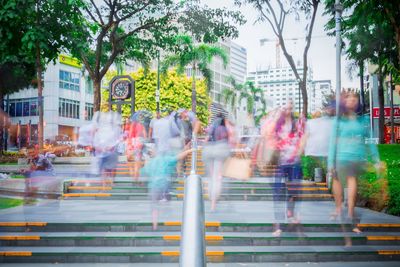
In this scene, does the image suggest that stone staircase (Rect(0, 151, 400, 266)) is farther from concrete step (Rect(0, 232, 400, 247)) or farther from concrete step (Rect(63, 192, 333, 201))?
concrete step (Rect(63, 192, 333, 201))

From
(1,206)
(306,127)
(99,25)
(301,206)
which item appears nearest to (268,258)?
(306,127)

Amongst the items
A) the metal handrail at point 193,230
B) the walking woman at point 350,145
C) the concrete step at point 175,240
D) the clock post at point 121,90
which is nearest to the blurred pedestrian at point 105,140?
the concrete step at point 175,240

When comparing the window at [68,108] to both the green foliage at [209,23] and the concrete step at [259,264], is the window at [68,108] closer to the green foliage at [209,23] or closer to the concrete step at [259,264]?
the green foliage at [209,23]

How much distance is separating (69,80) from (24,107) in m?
6.09

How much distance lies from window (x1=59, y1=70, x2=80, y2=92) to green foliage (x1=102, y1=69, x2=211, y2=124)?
3.57m

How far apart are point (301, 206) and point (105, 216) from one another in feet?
14.9

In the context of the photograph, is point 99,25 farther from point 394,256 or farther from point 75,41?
point 394,256

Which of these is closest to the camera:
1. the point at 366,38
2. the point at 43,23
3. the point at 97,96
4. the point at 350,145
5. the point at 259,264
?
the point at 259,264

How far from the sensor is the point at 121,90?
19.3 meters

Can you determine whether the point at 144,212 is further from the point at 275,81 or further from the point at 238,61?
the point at 275,81

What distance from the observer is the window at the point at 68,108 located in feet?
165

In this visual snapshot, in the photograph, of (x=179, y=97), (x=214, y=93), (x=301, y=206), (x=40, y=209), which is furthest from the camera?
(x=214, y=93)

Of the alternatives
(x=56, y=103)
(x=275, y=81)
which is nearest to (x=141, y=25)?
(x=56, y=103)

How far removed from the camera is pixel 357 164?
6430mm
